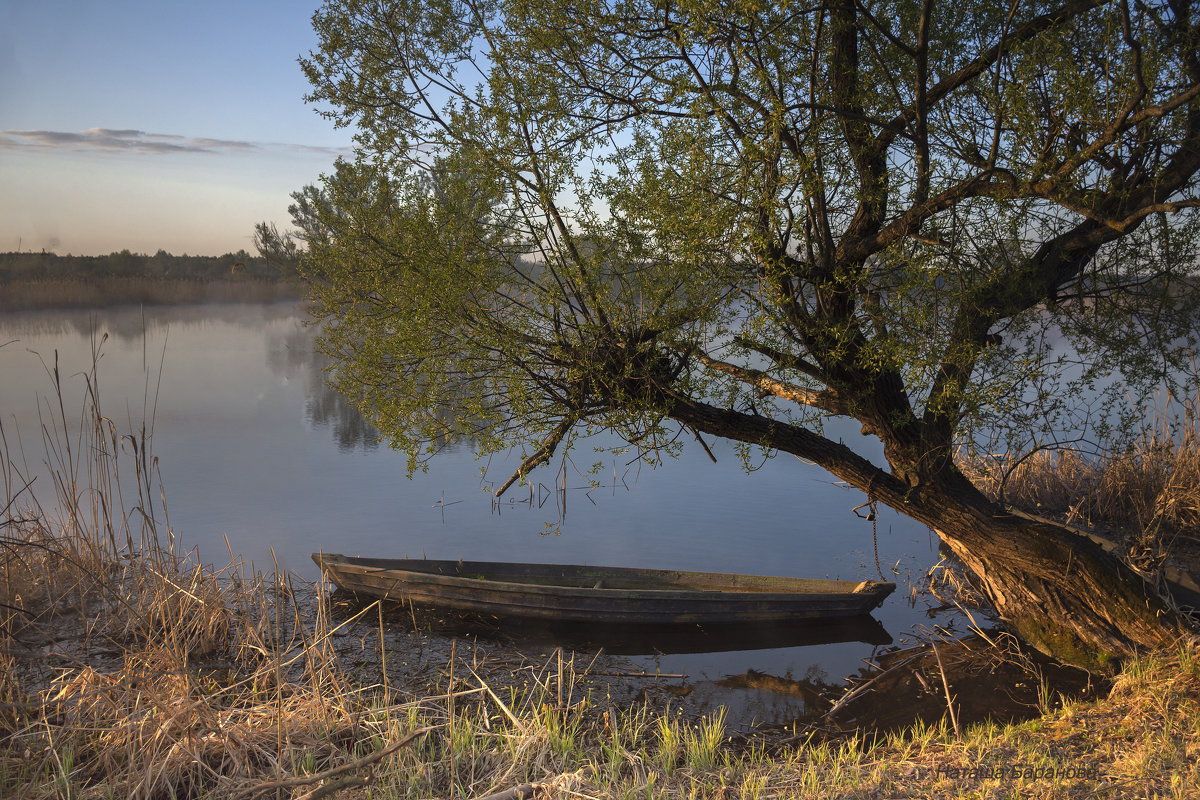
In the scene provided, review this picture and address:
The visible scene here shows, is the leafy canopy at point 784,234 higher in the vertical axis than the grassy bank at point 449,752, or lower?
higher

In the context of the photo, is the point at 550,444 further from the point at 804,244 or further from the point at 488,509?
the point at 488,509

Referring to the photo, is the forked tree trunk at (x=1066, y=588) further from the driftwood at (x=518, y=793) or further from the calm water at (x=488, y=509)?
the driftwood at (x=518, y=793)

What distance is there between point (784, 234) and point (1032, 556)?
3.56m

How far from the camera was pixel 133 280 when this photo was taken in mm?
30672

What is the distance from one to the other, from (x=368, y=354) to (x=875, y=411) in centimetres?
434

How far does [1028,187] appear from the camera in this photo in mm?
5344

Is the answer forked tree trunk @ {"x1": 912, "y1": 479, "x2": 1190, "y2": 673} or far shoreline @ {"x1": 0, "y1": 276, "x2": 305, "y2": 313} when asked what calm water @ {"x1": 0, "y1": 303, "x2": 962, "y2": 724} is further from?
far shoreline @ {"x1": 0, "y1": 276, "x2": 305, "y2": 313}

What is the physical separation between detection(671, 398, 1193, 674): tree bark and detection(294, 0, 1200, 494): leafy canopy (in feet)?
0.34

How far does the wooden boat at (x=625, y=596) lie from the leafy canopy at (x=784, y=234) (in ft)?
7.42

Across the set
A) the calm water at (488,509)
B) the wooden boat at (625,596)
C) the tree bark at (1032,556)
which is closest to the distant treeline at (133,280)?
the calm water at (488,509)

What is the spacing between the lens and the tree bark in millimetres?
6660

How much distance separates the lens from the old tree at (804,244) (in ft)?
18.8

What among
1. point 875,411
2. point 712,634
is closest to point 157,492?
point 712,634

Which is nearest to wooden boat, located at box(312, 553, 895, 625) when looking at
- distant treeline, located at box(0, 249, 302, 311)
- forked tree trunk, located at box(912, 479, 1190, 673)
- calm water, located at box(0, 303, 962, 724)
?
calm water, located at box(0, 303, 962, 724)
